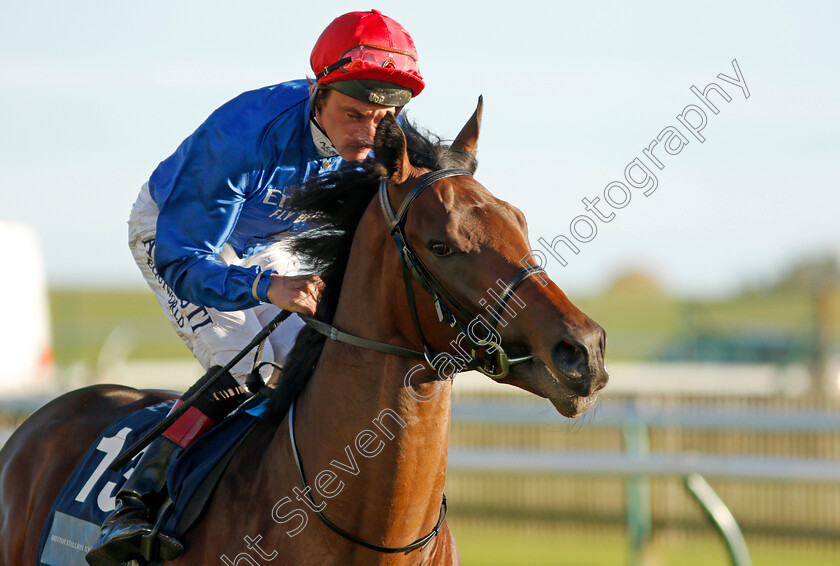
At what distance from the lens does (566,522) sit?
7.80 metres

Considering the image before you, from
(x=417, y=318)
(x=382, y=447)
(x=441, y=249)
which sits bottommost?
(x=382, y=447)

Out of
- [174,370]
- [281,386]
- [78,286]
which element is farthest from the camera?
[78,286]

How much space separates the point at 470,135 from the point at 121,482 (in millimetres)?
1562

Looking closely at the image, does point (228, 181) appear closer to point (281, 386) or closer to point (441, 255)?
point (281, 386)

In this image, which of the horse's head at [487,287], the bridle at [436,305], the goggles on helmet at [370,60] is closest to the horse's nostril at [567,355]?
the horse's head at [487,287]

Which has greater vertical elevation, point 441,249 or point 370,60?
point 370,60

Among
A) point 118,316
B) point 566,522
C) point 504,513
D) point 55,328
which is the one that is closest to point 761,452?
point 566,522

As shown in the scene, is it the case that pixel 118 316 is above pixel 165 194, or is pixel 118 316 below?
below

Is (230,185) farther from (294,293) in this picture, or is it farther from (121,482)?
(121,482)

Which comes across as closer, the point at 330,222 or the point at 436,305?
the point at 436,305

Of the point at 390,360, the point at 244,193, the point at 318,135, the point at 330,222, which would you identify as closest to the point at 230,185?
the point at 244,193

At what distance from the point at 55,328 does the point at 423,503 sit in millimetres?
26036

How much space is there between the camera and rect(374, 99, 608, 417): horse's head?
2.13m

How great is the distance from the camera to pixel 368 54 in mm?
2826
